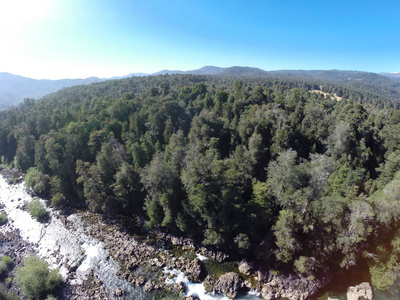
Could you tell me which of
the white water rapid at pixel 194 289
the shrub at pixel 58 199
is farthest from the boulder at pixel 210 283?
the shrub at pixel 58 199

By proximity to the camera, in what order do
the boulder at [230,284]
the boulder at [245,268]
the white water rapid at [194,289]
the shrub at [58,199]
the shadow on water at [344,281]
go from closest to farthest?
the shadow on water at [344,281] < the white water rapid at [194,289] < the boulder at [230,284] < the boulder at [245,268] < the shrub at [58,199]

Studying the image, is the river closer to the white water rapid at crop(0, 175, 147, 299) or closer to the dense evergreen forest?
the white water rapid at crop(0, 175, 147, 299)

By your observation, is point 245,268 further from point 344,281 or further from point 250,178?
point 250,178

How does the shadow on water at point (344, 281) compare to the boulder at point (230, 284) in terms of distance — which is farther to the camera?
the boulder at point (230, 284)

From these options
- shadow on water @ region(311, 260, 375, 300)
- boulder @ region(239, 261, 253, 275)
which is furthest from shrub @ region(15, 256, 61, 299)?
shadow on water @ region(311, 260, 375, 300)

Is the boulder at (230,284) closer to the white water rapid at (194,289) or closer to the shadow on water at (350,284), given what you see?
the white water rapid at (194,289)

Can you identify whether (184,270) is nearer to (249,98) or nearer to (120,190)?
(120,190)

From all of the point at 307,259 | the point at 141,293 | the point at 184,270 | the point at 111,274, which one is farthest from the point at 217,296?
the point at 111,274
